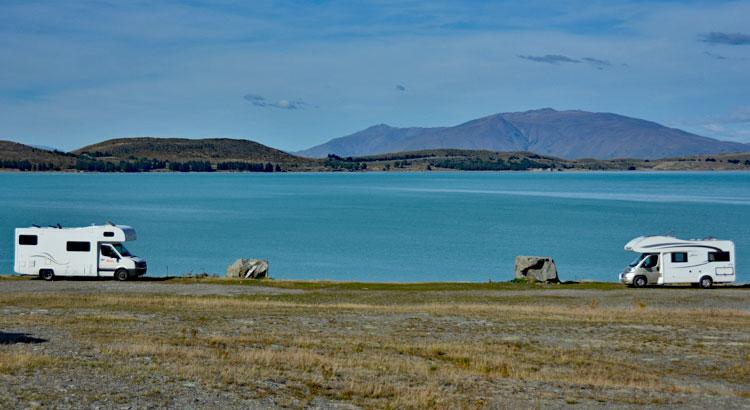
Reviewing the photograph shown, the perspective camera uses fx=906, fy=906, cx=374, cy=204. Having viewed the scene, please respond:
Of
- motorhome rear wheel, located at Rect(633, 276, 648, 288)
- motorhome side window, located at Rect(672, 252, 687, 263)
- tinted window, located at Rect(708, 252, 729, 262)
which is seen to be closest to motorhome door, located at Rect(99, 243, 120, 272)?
motorhome rear wheel, located at Rect(633, 276, 648, 288)

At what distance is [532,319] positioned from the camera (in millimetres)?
27922

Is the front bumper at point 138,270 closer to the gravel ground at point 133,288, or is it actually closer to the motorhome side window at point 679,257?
the gravel ground at point 133,288

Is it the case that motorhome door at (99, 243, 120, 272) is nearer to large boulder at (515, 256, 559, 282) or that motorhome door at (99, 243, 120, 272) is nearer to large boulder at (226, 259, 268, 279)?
large boulder at (226, 259, 268, 279)

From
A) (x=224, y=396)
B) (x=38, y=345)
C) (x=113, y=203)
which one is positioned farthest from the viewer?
(x=113, y=203)

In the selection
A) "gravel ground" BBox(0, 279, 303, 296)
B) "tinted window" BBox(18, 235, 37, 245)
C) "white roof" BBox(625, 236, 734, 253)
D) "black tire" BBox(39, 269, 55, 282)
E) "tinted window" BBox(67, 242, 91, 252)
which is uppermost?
"white roof" BBox(625, 236, 734, 253)

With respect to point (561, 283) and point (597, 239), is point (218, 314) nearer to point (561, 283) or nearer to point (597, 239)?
point (561, 283)

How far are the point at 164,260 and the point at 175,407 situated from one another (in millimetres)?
51859

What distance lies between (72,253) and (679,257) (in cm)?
2756

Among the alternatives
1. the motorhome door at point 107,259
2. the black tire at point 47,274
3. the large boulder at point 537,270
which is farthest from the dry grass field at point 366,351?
the large boulder at point 537,270

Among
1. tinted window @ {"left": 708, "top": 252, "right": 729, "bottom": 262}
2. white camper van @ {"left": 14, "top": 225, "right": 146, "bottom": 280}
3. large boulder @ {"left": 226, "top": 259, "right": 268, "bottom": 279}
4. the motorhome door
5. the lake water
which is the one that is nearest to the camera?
tinted window @ {"left": 708, "top": 252, "right": 729, "bottom": 262}

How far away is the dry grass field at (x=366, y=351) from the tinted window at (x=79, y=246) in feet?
17.9

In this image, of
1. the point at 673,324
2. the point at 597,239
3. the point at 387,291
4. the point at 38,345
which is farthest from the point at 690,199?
the point at 38,345

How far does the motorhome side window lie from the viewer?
134ft

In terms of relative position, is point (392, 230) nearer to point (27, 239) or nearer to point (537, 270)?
point (537, 270)
